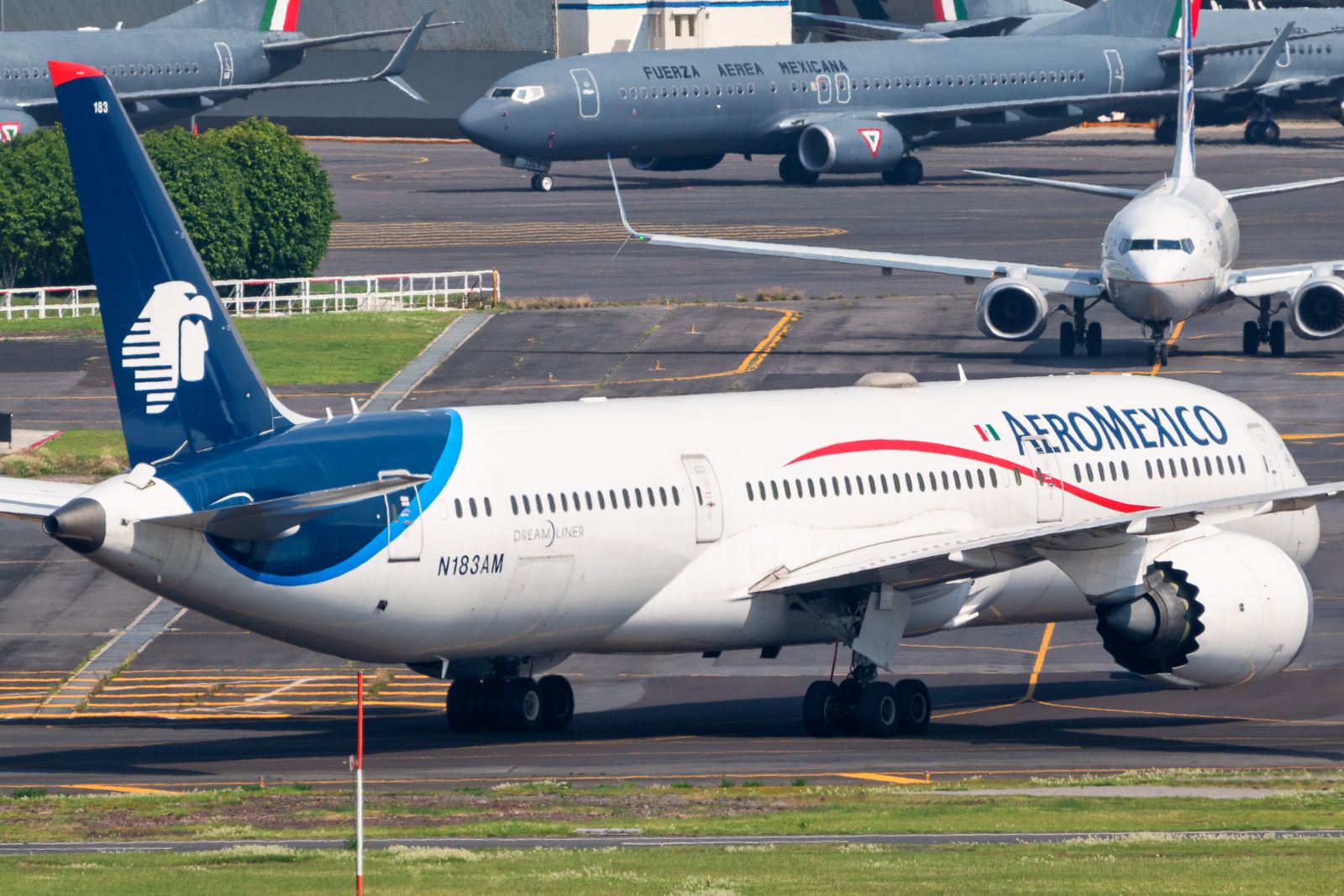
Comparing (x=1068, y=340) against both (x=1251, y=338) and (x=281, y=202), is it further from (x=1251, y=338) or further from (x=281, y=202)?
(x=281, y=202)

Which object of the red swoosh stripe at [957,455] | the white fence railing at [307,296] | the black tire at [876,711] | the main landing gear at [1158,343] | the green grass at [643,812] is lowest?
the green grass at [643,812]

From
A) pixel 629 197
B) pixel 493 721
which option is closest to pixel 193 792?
pixel 493 721

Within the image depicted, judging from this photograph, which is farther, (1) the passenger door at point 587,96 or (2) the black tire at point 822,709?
(1) the passenger door at point 587,96

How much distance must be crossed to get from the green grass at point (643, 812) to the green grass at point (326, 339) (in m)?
44.4

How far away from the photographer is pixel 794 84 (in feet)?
412

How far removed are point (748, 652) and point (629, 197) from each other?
7716 cm

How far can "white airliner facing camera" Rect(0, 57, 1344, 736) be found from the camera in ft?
103

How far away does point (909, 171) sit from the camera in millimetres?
129375

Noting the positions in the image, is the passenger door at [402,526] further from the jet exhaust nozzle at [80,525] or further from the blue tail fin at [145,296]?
the jet exhaust nozzle at [80,525]

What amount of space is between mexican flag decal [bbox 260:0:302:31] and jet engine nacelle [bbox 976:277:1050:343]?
7183 centimetres

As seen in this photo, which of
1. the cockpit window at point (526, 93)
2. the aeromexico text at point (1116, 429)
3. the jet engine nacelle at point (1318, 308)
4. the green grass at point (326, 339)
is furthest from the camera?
the cockpit window at point (526, 93)

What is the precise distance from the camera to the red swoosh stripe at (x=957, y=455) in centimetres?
3694

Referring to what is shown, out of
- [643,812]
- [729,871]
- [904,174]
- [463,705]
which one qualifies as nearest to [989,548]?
[643,812]

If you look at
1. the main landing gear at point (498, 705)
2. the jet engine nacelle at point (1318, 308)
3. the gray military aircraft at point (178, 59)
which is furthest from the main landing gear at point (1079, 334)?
the gray military aircraft at point (178, 59)
